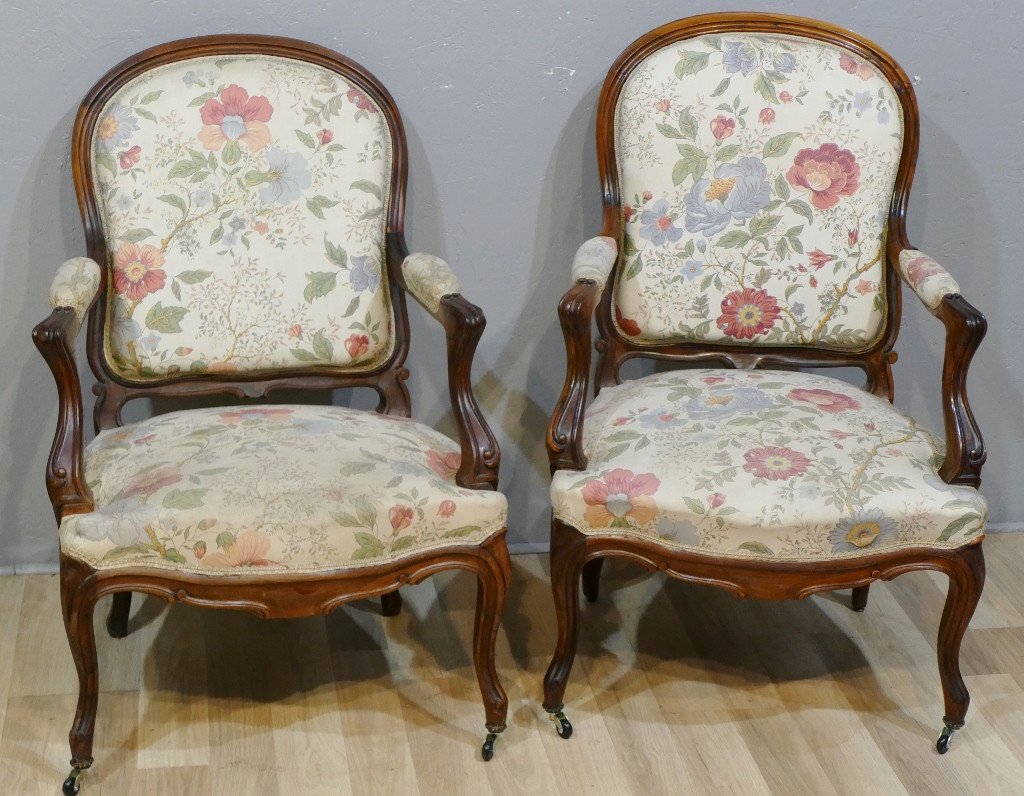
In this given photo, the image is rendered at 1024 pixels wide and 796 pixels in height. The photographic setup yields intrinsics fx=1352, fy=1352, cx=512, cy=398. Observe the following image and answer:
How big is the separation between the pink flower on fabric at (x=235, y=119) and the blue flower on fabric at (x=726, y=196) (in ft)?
2.14

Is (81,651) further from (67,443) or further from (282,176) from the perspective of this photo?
(282,176)

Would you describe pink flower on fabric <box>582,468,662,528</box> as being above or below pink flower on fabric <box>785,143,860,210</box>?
below

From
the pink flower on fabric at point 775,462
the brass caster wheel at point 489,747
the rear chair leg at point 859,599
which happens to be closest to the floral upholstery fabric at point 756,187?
the pink flower on fabric at point 775,462

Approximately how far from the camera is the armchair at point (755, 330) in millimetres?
1817

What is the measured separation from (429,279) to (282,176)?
0.29 meters

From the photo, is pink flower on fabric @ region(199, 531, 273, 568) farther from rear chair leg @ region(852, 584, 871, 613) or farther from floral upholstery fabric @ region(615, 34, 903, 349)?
rear chair leg @ region(852, 584, 871, 613)

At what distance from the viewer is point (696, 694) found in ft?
6.84

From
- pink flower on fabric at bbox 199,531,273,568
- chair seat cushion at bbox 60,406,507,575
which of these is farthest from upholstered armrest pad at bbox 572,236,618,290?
pink flower on fabric at bbox 199,531,273,568

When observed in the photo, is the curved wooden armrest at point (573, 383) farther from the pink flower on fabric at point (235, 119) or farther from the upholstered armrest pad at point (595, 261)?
the pink flower on fabric at point (235, 119)

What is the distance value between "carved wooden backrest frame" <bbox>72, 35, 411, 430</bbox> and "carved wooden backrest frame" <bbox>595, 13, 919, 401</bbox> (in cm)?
32

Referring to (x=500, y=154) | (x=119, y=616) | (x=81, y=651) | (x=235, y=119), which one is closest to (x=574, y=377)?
(x=500, y=154)

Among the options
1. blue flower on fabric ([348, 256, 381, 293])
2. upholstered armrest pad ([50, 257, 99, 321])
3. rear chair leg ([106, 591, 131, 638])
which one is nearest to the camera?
upholstered armrest pad ([50, 257, 99, 321])

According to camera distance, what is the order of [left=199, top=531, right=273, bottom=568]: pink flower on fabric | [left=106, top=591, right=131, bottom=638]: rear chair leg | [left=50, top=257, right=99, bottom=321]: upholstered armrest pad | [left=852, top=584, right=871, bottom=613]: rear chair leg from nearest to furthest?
[left=199, top=531, right=273, bottom=568]: pink flower on fabric, [left=50, top=257, right=99, bottom=321]: upholstered armrest pad, [left=106, top=591, right=131, bottom=638]: rear chair leg, [left=852, top=584, right=871, bottom=613]: rear chair leg

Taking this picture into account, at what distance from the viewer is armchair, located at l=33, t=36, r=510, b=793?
1729 millimetres
